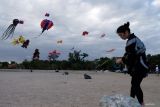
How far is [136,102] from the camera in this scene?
733cm

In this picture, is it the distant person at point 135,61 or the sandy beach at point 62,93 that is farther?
the sandy beach at point 62,93

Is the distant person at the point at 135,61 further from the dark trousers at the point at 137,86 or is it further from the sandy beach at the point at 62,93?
the sandy beach at the point at 62,93

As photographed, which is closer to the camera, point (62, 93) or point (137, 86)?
point (137, 86)

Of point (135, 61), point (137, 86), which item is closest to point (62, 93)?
point (137, 86)

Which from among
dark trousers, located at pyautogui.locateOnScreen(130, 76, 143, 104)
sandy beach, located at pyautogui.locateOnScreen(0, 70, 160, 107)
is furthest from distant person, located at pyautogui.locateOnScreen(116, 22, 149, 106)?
sandy beach, located at pyautogui.locateOnScreen(0, 70, 160, 107)

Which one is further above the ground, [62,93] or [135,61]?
[135,61]

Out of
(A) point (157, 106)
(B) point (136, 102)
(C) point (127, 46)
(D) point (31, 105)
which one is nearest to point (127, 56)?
(C) point (127, 46)

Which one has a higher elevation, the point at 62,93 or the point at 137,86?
the point at 137,86

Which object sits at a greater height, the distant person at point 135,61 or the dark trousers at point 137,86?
the distant person at point 135,61

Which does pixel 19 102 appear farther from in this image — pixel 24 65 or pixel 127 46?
pixel 24 65

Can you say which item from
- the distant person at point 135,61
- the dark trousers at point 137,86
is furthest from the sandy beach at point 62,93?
the distant person at point 135,61

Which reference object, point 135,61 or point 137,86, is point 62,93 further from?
point 135,61

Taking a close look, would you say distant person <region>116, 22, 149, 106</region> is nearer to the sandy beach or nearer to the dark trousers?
the dark trousers

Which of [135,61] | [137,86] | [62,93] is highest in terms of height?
[135,61]
